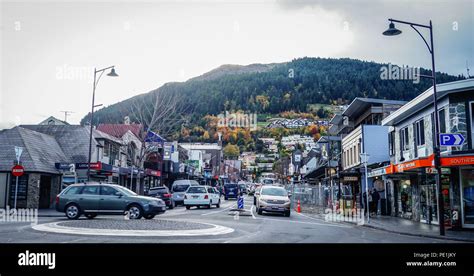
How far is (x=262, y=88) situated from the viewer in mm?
128500

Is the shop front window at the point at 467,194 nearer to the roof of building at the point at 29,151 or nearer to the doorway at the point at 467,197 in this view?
the doorway at the point at 467,197

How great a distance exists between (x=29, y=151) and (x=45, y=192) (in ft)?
12.1

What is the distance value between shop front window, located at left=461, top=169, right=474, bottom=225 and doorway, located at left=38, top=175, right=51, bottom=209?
29299mm

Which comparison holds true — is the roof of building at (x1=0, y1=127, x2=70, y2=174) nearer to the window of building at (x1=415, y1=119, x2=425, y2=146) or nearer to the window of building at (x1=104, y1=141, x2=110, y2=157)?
the window of building at (x1=104, y1=141, x2=110, y2=157)

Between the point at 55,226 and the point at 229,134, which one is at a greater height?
the point at 229,134

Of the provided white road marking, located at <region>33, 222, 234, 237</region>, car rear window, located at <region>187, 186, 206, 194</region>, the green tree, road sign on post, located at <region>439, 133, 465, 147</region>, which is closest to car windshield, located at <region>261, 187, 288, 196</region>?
car rear window, located at <region>187, 186, 206, 194</region>

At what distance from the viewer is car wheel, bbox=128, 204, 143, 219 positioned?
19.0 m

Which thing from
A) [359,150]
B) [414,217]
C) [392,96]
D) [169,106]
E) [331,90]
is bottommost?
[414,217]

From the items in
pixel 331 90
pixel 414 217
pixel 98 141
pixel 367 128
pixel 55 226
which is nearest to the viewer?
pixel 55 226

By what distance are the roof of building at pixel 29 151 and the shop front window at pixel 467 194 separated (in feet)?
91.9

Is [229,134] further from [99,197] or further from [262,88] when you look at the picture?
[99,197]
